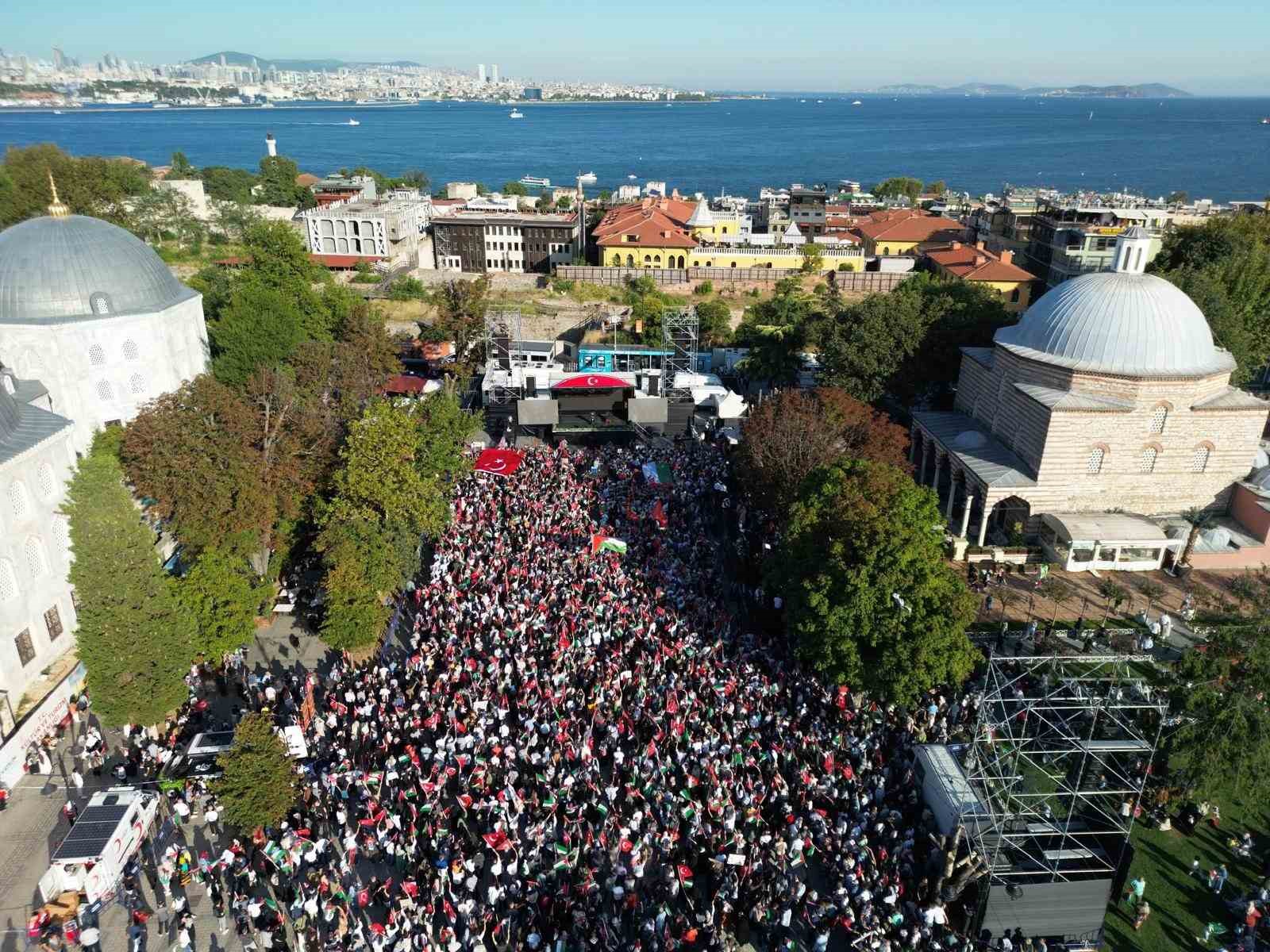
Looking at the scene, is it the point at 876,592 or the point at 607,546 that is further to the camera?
the point at 607,546

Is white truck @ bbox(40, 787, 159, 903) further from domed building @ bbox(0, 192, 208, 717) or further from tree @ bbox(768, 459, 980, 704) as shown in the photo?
tree @ bbox(768, 459, 980, 704)

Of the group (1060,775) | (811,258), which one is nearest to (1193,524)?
(1060,775)

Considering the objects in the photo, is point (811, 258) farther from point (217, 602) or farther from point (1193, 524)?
point (217, 602)

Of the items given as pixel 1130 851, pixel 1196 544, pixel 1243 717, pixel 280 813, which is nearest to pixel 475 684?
pixel 280 813

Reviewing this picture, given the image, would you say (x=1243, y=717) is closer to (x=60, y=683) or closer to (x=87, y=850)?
(x=87, y=850)

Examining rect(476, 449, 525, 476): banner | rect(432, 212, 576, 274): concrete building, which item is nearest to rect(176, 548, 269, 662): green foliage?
rect(476, 449, 525, 476): banner

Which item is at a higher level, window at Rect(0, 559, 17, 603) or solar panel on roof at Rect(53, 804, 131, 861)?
window at Rect(0, 559, 17, 603)
